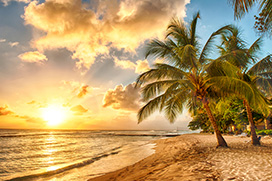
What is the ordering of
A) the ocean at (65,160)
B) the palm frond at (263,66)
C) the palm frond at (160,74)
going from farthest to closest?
the palm frond at (263,66) < the palm frond at (160,74) < the ocean at (65,160)

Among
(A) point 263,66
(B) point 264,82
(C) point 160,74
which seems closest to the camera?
(C) point 160,74

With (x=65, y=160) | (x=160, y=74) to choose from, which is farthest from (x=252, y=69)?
(x=65, y=160)

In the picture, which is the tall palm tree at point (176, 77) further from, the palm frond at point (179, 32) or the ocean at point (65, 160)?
the ocean at point (65, 160)

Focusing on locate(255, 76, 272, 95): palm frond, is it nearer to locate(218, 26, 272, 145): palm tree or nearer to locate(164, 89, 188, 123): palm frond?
locate(218, 26, 272, 145): palm tree

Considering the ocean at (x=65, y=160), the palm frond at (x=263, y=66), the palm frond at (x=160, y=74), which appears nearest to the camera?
the ocean at (x=65, y=160)

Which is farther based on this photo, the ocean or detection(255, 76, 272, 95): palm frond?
detection(255, 76, 272, 95): palm frond

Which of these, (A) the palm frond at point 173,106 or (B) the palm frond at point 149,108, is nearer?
(B) the palm frond at point 149,108

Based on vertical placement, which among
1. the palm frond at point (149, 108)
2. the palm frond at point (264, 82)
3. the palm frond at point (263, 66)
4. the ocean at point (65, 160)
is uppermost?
the palm frond at point (263, 66)

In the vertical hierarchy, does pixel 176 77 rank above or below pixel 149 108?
above

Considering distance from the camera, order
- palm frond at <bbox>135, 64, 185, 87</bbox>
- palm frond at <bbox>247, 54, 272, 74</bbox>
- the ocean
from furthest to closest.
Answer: palm frond at <bbox>247, 54, 272, 74</bbox>, palm frond at <bbox>135, 64, 185, 87</bbox>, the ocean

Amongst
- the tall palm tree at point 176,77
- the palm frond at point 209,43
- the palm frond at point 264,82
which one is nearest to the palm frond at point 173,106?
the tall palm tree at point 176,77

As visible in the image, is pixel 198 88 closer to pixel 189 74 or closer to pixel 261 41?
pixel 189 74

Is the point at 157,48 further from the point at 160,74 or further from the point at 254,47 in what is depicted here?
the point at 254,47

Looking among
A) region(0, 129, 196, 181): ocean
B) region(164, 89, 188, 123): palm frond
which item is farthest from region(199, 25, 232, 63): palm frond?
region(0, 129, 196, 181): ocean
